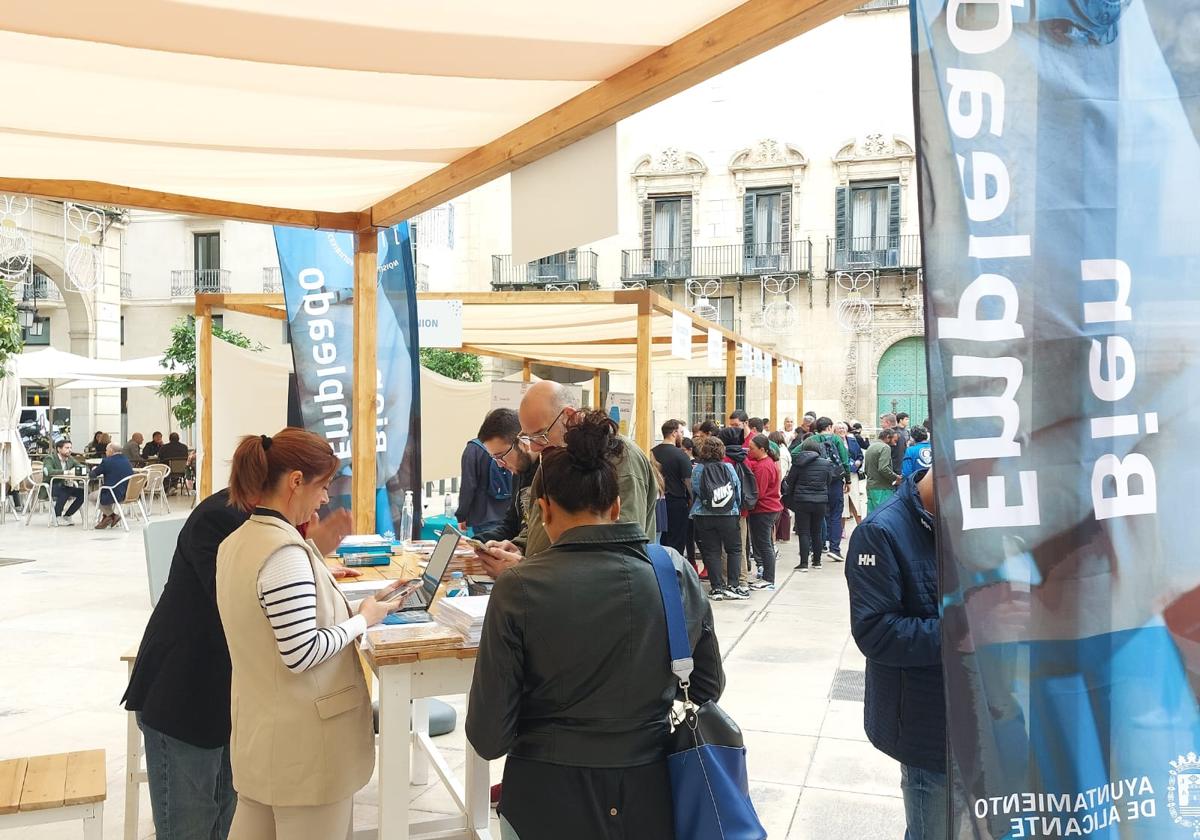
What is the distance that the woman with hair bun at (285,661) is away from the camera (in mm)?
2279

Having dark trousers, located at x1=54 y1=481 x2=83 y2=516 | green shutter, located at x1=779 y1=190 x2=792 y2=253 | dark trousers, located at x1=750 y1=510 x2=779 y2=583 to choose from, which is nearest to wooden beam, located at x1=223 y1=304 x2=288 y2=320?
dark trousers, located at x1=750 y1=510 x2=779 y2=583

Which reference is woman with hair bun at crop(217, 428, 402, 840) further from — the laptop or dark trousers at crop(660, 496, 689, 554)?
dark trousers at crop(660, 496, 689, 554)

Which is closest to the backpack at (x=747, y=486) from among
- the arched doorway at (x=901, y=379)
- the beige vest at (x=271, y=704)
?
the beige vest at (x=271, y=704)

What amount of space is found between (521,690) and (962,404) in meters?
1.01

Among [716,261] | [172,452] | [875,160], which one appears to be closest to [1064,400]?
[172,452]

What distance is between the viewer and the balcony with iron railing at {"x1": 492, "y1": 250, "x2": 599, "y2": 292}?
2939cm

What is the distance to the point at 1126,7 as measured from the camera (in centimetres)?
156

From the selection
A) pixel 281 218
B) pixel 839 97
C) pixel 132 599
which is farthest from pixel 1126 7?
pixel 839 97

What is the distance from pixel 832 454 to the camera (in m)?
11.8

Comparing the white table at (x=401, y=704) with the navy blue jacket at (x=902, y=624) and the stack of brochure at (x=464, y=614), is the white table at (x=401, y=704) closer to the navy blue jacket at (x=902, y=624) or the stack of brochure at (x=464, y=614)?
the stack of brochure at (x=464, y=614)

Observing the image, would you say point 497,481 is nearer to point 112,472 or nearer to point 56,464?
point 112,472

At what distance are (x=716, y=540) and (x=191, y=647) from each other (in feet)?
21.6

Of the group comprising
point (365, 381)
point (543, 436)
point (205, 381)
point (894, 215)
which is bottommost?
point (543, 436)

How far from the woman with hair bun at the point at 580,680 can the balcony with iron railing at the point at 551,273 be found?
2740cm
